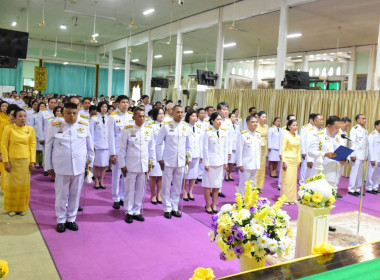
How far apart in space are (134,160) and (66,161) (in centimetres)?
86

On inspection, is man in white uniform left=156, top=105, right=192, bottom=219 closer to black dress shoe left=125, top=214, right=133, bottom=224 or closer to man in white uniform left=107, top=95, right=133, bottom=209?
black dress shoe left=125, top=214, right=133, bottom=224

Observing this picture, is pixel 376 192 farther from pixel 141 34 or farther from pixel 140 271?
pixel 141 34

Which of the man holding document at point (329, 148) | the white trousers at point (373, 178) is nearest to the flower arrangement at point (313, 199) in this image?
the man holding document at point (329, 148)

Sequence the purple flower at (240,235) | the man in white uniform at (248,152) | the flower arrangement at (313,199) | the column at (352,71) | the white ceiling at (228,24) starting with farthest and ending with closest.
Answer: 1. the column at (352,71)
2. the white ceiling at (228,24)
3. the man in white uniform at (248,152)
4. the flower arrangement at (313,199)
5. the purple flower at (240,235)

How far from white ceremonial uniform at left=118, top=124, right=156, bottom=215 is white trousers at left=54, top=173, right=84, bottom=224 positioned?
61 cm

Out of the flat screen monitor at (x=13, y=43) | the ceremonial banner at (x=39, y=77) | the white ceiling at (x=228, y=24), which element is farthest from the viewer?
the ceremonial banner at (x=39, y=77)

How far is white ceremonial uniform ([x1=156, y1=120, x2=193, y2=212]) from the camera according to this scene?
4824 mm

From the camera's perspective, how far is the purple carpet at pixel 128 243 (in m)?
3.26

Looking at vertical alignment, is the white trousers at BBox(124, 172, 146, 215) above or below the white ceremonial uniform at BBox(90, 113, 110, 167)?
below

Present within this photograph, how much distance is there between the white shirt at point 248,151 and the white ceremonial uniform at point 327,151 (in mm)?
830

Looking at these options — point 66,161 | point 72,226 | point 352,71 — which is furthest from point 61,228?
point 352,71

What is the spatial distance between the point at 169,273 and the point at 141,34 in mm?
15439

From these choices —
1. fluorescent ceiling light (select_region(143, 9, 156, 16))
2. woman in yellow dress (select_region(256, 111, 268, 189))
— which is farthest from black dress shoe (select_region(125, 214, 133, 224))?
fluorescent ceiling light (select_region(143, 9, 156, 16))

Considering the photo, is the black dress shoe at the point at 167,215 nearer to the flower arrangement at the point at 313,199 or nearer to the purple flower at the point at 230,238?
the flower arrangement at the point at 313,199
